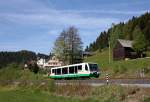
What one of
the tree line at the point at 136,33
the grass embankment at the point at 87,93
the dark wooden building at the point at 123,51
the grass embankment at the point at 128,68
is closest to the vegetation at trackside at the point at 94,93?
the grass embankment at the point at 87,93

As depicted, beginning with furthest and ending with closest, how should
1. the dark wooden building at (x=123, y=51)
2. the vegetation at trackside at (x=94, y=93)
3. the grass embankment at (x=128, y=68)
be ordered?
the dark wooden building at (x=123, y=51) → the grass embankment at (x=128, y=68) → the vegetation at trackside at (x=94, y=93)

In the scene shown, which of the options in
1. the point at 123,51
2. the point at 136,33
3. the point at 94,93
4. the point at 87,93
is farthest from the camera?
the point at 136,33

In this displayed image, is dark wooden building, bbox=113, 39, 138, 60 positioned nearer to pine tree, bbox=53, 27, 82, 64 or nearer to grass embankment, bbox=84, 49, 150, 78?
pine tree, bbox=53, 27, 82, 64

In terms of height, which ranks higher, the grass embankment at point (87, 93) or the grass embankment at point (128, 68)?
the grass embankment at point (128, 68)

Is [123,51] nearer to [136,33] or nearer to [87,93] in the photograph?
[136,33]

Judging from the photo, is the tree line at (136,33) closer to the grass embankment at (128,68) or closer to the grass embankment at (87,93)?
the grass embankment at (128,68)

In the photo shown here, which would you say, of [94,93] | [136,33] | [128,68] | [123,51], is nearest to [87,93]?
[94,93]

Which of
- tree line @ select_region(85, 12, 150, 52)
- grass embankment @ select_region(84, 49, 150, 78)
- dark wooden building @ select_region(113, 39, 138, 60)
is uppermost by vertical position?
tree line @ select_region(85, 12, 150, 52)

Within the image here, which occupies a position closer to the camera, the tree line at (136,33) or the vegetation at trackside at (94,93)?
the vegetation at trackside at (94,93)

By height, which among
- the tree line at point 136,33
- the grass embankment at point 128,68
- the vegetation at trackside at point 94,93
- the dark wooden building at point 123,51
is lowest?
the vegetation at trackside at point 94,93

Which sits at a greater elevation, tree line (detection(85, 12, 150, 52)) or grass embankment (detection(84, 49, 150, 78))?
tree line (detection(85, 12, 150, 52))

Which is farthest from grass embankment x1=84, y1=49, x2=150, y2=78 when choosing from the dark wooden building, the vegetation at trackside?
the dark wooden building

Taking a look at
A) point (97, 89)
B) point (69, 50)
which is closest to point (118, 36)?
point (69, 50)

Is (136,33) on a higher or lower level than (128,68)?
higher
